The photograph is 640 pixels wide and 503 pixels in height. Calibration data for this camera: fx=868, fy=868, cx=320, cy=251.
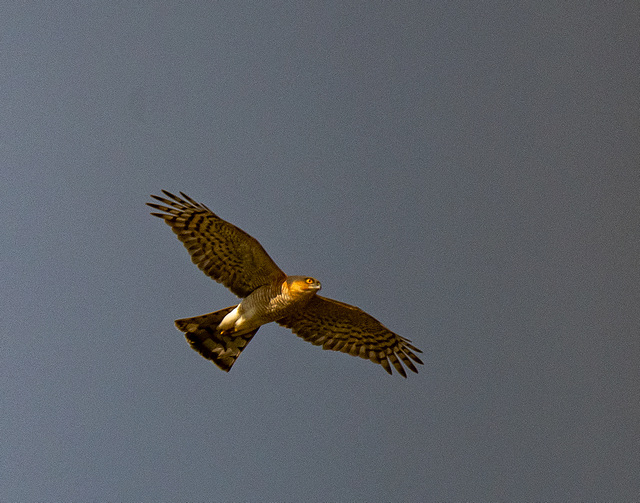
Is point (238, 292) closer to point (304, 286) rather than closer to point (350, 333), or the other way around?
point (304, 286)

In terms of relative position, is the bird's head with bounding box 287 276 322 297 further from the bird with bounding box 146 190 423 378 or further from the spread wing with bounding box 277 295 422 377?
the spread wing with bounding box 277 295 422 377

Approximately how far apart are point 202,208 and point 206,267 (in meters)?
0.61

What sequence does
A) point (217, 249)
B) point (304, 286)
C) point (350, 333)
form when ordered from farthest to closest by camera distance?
point (350, 333) → point (217, 249) → point (304, 286)

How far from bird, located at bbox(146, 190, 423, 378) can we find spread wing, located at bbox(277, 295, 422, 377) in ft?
0.04

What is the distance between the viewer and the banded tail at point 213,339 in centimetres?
895

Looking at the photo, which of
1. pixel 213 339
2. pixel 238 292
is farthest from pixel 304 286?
pixel 213 339

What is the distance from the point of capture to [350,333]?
374 inches

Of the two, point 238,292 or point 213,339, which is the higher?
point 238,292

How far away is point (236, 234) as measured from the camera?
859 cm

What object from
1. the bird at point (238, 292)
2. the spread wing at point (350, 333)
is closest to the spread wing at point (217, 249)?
the bird at point (238, 292)

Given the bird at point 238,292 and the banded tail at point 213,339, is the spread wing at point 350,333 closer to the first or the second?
the bird at point 238,292

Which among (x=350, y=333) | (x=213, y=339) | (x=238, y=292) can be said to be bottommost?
(x=213, y=339)

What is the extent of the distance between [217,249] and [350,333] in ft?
5.89

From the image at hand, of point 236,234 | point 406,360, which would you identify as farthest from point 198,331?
point 406,360
